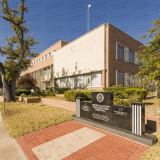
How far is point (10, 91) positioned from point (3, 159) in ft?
46.1

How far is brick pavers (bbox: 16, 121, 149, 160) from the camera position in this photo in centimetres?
339

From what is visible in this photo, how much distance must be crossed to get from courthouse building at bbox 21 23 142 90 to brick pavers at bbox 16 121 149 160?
39.2ft

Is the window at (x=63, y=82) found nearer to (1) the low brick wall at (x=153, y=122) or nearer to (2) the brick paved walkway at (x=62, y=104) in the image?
(2) the brick paved walkway at (x=62, y=104)

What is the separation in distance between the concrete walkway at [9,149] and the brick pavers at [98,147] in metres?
0.15

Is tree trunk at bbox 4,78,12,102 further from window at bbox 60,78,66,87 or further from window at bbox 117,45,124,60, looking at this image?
window at bbox 117,45,124,60

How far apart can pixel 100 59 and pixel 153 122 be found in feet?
42.1

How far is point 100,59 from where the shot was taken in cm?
1673

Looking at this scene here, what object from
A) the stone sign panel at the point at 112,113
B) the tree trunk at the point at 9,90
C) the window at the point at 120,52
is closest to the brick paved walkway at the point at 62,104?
the stone sign panel at the point at 112,113

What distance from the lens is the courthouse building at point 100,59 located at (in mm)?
16281

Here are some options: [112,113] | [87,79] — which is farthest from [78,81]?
[112,113]

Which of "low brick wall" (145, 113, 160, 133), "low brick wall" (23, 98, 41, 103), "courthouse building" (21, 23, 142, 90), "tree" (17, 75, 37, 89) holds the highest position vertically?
"courthouse building" (21, 23, 142, 90)

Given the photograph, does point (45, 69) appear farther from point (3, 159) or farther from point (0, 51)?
point (3, 159)

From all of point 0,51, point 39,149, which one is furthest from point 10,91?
point 39,149

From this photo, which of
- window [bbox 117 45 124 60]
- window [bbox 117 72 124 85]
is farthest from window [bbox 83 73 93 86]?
window [bbox 117 45 124 60]
